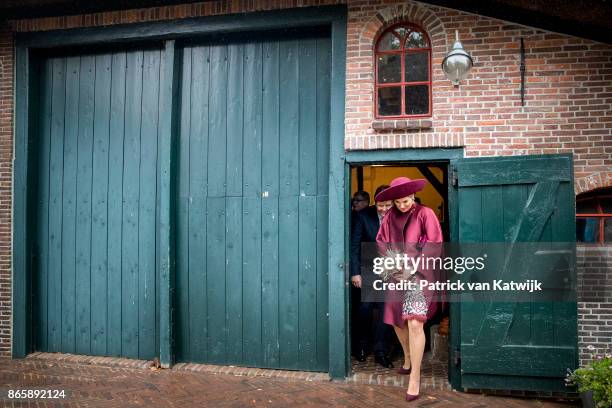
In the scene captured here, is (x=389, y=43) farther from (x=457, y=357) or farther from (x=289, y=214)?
(x=457, y=357)

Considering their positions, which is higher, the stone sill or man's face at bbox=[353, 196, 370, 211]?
the stone sill

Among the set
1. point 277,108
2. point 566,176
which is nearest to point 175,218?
point 277,108

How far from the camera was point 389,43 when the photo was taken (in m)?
5.29

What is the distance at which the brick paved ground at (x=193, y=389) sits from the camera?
452 cm

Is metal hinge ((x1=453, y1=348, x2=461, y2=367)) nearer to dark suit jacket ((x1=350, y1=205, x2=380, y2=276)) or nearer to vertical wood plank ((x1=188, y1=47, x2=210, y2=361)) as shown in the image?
dark suit jacket ((x1=350, y1=205, x2=380, y2=276))

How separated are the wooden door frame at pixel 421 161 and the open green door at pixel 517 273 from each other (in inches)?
5.4

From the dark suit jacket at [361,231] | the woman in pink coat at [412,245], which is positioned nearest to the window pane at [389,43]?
the woman in pink coat at [412,245]

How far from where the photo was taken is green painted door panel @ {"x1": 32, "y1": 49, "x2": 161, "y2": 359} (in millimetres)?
5914

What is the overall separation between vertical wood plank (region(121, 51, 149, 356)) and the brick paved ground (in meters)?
0.43

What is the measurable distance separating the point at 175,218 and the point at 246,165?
1.08m

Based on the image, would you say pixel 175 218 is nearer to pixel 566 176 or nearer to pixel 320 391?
pixel 320 391

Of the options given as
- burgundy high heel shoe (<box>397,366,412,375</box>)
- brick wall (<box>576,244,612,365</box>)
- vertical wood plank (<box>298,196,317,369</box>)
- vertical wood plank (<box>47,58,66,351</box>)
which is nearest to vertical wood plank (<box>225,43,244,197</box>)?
vertical wood plank (<box>298,196,317,369</box>)

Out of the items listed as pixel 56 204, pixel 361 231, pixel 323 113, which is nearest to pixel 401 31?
pixel 323 113

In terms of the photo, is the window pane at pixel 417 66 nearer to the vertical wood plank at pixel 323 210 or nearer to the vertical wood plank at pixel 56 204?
the vertical wood plank at pixel 323 210
